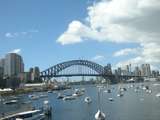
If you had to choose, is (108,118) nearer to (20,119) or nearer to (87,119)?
(87,119)

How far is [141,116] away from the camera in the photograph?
69.9m

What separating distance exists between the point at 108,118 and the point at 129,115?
217 inches

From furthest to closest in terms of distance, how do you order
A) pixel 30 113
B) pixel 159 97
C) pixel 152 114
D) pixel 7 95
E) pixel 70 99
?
pixel 7 95, pixel 70 99, pixel 159 97, pixel 152 114, pixel 30 113

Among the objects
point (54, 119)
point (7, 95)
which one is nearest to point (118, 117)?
point (54, 119)

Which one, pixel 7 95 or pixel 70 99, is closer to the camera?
pixel 70 99

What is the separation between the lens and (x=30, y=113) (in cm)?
6781

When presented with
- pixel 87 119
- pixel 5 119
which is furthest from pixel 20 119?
pixel 87 119

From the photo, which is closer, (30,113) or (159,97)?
(30,113)

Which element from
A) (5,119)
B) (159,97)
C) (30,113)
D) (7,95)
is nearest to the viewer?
(5,119)

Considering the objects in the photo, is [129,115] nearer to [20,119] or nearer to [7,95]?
[20,119]

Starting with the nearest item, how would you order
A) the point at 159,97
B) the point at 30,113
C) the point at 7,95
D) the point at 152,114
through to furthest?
1. the point at 30,113
2. the point at 152,114
3. the point at 159,97
4. the point at 7,95

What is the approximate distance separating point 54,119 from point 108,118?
1153 cm

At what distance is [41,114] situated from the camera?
71.3 meters

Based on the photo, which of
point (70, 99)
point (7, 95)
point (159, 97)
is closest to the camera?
point (159, 97)
